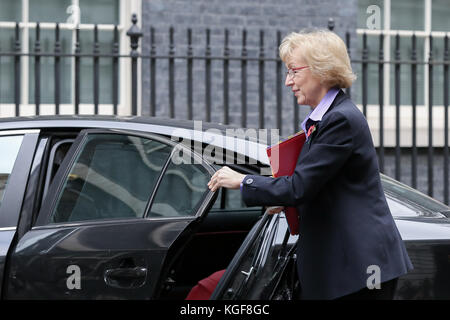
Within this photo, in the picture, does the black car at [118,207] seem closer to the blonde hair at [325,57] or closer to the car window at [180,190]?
the car window at [180,190]

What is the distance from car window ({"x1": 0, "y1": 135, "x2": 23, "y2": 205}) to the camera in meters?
3.32

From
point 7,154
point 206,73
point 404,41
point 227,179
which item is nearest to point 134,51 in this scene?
point 206,73

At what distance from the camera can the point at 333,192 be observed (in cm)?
253

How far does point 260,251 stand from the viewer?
270cm

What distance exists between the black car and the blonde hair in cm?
65

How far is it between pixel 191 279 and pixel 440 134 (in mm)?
4878

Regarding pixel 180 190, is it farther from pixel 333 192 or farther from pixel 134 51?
pixel 134 51

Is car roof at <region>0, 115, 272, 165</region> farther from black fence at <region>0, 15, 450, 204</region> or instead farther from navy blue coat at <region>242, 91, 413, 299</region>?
black fence at <region>0, 15, 450, 204</region>

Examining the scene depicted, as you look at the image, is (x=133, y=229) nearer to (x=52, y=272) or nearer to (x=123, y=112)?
(x=52, y=272)

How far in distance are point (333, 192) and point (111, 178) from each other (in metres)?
1.15

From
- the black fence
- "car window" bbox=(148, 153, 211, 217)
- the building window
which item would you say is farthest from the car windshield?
the building window

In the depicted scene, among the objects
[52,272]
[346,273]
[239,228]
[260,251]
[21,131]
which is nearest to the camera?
[346,273]

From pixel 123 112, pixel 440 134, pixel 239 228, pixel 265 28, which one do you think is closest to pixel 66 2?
pixel 123 112

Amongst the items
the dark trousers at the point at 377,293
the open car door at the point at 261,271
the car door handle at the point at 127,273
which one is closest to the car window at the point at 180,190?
the car door handle at the point at 127,273
